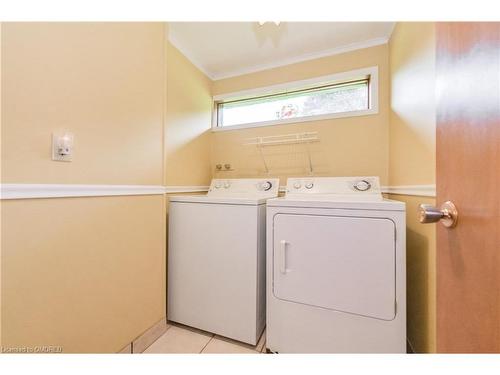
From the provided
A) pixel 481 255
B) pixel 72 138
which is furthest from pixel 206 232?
pixel 481 255

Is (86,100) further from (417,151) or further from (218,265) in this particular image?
(417,151)

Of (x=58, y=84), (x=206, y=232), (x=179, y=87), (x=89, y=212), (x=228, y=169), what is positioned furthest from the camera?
(x=228, y=169)

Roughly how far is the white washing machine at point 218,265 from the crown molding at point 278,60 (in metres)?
1.41

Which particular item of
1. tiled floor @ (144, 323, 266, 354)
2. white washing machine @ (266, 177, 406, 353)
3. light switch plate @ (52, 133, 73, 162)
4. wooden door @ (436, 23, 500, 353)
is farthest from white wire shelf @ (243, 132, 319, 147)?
tiled floor @ (144, 323, 266, 354)

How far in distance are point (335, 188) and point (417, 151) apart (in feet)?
1.97

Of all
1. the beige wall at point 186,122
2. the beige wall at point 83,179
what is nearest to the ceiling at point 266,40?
the beige wall at point 186,122

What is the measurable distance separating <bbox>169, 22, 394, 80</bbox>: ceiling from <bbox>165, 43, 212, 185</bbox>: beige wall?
16 centimetres

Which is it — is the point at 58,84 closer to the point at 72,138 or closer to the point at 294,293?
the point at 72,138

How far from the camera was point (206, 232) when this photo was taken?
4.70ft

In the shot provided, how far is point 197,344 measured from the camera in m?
1.34

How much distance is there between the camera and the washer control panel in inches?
73.0

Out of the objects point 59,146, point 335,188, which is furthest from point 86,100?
point 335,188

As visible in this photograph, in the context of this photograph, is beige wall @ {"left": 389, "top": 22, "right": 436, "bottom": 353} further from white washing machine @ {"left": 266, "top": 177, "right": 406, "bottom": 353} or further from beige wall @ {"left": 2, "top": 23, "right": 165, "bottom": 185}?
beige wall @ {"left": 2, "top": 23, "right": 165, "bottom": 185}
